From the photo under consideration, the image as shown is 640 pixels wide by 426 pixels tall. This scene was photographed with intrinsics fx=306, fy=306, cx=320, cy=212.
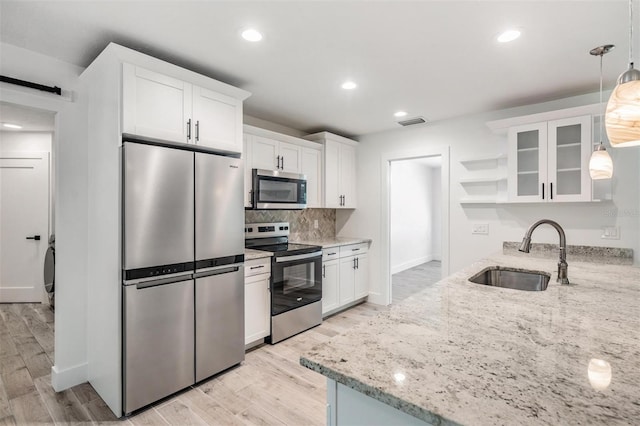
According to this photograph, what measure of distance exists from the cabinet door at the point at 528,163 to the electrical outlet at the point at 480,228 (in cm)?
49

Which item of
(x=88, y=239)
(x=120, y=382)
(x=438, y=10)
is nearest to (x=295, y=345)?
(x=120, y=382)

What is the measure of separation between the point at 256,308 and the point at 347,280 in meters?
1.54

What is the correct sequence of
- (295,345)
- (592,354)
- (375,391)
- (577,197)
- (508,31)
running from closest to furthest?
(375,391), (592,354), (508,31), (577,197), (295,345)

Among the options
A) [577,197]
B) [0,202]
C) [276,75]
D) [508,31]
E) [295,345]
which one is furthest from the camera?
[0,202]

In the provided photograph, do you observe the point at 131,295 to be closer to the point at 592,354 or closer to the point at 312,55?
the point at 312,55

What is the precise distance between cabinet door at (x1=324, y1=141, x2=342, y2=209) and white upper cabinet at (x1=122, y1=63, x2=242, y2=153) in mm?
1715

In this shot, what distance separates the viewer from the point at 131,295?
200 cm

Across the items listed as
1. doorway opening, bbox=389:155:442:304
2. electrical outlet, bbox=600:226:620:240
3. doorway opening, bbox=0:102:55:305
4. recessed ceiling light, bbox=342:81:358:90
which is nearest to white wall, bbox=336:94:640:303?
electrical outlet, bbox=600:226:620:240

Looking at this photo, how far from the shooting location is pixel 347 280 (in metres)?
4.16

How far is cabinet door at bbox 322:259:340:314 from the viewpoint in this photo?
3.79 m

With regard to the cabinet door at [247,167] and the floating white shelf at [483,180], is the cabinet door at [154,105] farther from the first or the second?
the floating white shelf at [483,180]

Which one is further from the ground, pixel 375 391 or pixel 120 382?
pixel 375 391

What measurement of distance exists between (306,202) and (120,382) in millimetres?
2529

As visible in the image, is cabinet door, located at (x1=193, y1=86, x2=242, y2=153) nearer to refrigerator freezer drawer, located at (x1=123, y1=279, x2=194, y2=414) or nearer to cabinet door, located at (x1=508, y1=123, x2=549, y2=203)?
refrigerator freezer drawer, located at (x1=123, y1=279, x2=194, y2=414)
